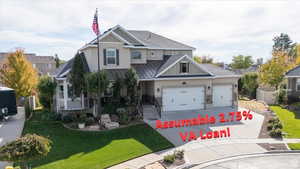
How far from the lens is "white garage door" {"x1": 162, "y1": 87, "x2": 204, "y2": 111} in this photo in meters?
19.4

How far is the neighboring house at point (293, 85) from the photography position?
24.6 meters

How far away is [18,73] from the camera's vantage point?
2292cm

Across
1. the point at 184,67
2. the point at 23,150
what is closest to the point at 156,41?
the point at 184,67

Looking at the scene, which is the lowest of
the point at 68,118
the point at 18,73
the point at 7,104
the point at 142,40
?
the point at 68,118

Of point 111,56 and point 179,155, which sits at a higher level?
point 111,56

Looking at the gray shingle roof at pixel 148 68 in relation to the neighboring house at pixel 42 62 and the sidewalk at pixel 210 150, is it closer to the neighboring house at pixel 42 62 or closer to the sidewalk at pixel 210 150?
the sidewalk at pixel 210 150

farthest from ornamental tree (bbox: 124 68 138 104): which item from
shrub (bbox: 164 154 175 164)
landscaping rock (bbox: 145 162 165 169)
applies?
landscaping rock (bbox: 145 162 165 169)

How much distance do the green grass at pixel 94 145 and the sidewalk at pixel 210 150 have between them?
0.57 meters

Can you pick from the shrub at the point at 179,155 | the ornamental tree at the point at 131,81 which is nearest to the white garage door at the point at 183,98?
the ornamental tree at the point at 131,81

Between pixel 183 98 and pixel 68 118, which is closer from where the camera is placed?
pixel 68 118

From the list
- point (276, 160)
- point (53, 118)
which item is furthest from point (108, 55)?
point (276, 160)

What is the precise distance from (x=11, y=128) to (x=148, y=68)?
1263cm

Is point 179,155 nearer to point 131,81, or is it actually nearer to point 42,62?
point 131,81

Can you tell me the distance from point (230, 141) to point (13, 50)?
2437 centimetres
